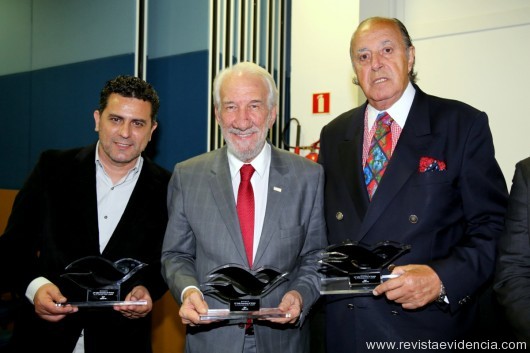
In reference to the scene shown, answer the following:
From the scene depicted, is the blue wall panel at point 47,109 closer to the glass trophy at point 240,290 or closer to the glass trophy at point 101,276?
the glass trophy at point 101,276

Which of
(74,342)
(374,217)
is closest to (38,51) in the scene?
(74,342)

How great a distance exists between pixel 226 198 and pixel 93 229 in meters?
0.66

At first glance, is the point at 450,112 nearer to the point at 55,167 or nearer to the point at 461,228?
the point at 461,228

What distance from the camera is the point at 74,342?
204 centimetres

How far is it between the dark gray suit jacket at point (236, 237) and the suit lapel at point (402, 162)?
0.84 ft

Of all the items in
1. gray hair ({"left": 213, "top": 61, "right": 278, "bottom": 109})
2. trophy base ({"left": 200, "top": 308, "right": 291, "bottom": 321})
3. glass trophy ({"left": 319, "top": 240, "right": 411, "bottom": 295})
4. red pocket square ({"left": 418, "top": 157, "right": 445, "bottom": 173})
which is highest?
gray hair ({"left": 213, "top": 61, "right": 278, "bottom": 109})

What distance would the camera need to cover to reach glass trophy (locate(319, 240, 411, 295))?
5.28 feet

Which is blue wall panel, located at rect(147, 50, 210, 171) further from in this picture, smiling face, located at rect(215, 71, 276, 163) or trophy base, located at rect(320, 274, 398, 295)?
trophy base, located at rect(320, 274, 398, 295)

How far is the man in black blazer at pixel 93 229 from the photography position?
2.06 metres

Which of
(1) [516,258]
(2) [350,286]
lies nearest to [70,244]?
(2) [350,286]

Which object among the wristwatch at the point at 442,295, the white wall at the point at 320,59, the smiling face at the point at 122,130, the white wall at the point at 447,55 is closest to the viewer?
the wristwatch at the point at 442,295

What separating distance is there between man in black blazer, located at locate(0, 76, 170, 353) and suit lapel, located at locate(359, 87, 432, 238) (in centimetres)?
101

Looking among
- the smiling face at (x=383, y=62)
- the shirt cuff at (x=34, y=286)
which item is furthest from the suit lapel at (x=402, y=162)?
the shirt cuff at (x=34, y=286)

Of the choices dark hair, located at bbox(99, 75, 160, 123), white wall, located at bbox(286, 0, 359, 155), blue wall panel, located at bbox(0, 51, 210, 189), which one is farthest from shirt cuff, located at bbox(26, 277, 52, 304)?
white wall, located at bbox(286, 0, 359, 155)
